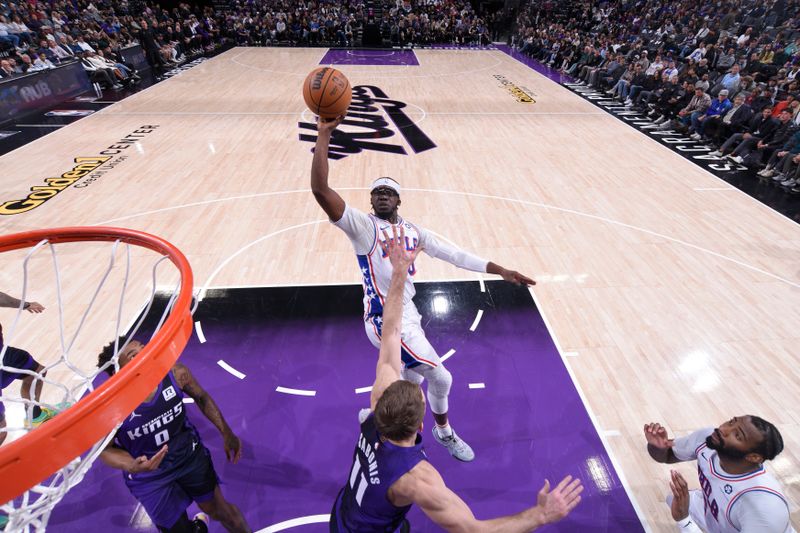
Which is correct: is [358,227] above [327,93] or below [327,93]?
below

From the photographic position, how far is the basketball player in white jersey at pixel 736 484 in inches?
98.7

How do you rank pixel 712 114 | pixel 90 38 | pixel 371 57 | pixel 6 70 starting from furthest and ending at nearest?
pixel 371 57
pixel 90 38
pixel 6 70
pixel 712 114

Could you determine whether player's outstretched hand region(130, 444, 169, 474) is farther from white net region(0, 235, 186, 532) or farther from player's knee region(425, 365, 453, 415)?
player's knee region(425, 365, 453, 415)

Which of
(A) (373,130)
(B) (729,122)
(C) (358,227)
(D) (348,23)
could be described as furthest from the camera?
(D) (348,23)

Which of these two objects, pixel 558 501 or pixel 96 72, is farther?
pixel 96 72

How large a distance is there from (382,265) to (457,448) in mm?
1619

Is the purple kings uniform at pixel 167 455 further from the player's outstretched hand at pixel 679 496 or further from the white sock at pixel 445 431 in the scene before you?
the player's outstretched hand at pixel 679 496

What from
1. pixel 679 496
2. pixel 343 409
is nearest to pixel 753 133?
pixel 679 496

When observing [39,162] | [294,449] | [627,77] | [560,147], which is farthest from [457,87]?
[294,449]

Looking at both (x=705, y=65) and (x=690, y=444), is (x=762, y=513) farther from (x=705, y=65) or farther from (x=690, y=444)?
(x=705, y=65)

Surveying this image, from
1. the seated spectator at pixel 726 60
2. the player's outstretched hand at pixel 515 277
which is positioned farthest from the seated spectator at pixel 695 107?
the player's outstretched hand at pixel 515 277

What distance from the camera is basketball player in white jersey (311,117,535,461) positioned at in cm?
332

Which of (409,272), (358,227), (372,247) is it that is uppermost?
(358,227)

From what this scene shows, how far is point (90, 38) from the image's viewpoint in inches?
609
